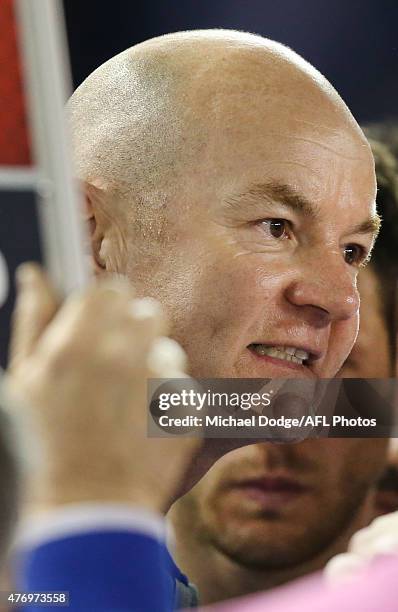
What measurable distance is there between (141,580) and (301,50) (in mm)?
775

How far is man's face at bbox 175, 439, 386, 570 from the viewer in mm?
1246

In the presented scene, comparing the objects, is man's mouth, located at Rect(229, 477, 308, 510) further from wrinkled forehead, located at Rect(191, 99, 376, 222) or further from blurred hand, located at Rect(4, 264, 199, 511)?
blurred hand, located at Rect(4, 264, 199, 511)

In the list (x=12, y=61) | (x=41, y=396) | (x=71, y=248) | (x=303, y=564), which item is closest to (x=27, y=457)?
(x=41, y=396)

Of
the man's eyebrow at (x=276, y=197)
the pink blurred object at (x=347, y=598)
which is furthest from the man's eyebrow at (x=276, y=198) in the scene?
the pink blurred object at (x=347, y=598)

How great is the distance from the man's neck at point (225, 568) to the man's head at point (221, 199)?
20cm

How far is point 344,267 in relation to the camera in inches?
48.3

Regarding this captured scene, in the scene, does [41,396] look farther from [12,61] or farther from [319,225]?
[319,225]

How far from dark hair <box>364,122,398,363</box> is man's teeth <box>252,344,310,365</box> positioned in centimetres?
14

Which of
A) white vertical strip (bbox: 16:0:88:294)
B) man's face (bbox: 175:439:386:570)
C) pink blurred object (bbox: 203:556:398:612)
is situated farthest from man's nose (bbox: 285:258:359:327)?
pink blurred object (bbox: 203:556:398:612)

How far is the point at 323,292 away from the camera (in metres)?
1.21

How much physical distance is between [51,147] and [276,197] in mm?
449

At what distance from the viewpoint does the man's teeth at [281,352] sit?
3.94 ft

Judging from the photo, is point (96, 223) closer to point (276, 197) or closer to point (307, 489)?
point (276, 197)

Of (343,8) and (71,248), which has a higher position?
(343,8)
